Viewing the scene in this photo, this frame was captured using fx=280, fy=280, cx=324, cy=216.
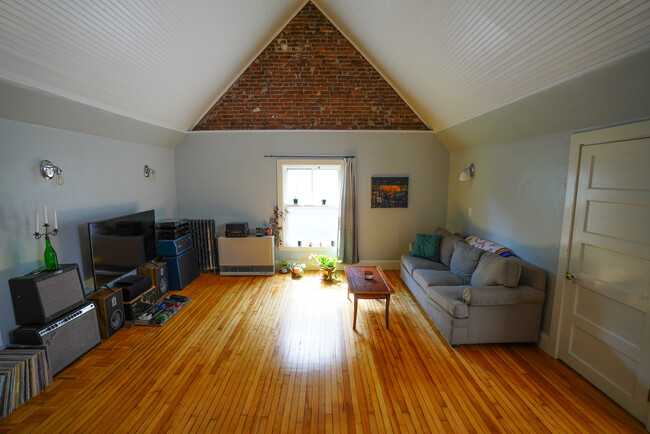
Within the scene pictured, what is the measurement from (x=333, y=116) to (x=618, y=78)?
12.0 feet

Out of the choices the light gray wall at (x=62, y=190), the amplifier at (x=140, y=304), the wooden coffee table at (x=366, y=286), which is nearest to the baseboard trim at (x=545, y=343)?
the wooden coffee table at (x=366, y=286)

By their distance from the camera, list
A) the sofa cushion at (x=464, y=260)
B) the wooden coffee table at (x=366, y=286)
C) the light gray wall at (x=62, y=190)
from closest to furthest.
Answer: the light gray wall at (x=62, y=190)
the wooden coffee table at (x=366, y=286)
the sofa cushion at (x=464, y=260)

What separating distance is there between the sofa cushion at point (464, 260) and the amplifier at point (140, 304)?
4163mm

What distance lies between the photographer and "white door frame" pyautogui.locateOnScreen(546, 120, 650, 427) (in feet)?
7.60

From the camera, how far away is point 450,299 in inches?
118

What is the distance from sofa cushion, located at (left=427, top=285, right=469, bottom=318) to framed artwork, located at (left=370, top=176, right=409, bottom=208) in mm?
2125

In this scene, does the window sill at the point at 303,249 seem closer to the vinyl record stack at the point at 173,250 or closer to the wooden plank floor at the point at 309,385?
the vinyl record stack at the point at 173,250

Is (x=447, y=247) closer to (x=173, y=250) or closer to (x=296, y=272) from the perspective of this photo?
(x=296, y=272)

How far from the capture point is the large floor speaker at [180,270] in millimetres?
4383

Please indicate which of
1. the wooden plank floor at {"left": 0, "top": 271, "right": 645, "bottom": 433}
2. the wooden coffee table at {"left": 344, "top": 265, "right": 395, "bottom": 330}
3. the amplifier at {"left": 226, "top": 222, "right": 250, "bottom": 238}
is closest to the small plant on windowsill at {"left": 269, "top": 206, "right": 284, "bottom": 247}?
the amplifier at {"left": 226, "top": 222, "right": 250, "bottom": 238}

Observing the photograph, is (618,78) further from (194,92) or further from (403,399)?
(194,92)

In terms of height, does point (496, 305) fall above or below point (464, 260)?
below

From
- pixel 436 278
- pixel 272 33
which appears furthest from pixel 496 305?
pixel 272 33

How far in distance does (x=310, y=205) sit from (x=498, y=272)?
3.25 metres
